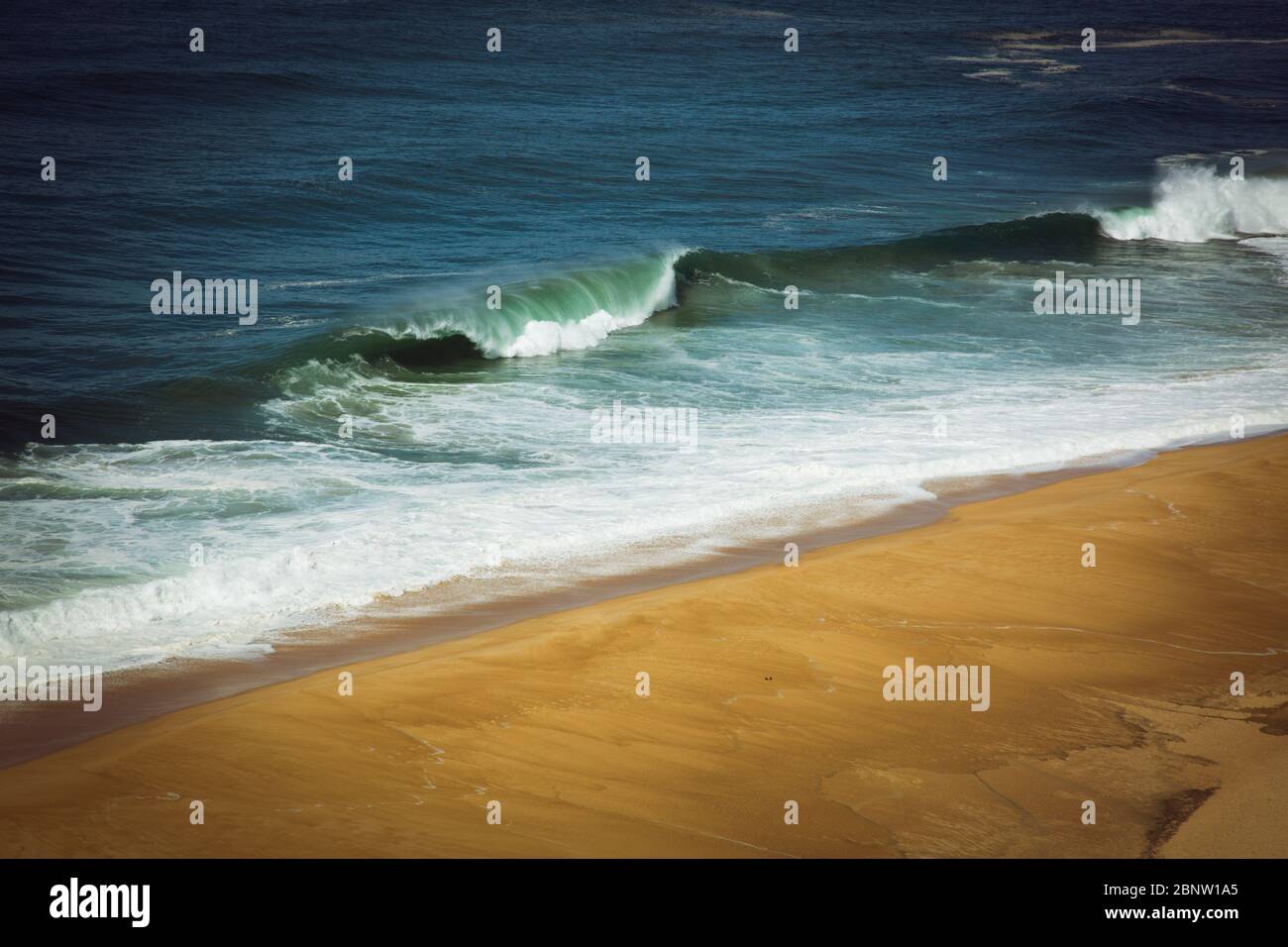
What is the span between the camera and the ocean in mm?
9320

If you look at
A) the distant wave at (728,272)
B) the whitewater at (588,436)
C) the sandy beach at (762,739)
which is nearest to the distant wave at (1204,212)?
the distant wave at (728,272)

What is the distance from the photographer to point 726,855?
4.75 m

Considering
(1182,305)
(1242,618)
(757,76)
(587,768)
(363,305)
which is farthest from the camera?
(757,76)

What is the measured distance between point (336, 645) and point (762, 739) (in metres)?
2.90

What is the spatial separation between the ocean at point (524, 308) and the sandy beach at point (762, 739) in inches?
56.7

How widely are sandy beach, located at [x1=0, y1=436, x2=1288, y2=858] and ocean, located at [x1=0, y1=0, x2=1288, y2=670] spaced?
144 centimetres

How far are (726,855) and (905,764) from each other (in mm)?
1294

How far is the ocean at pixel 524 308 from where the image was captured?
9320 mm

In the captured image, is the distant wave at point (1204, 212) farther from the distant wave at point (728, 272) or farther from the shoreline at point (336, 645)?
the shoreline at point (336, 645)

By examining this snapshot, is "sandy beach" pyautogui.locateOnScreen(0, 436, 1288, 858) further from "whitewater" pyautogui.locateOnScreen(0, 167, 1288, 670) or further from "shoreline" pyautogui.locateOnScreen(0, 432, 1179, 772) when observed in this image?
"whitewater" pyautogui.locateOnScreen(0, 167, 1288, 670)

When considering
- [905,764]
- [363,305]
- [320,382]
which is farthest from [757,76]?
[905,764]

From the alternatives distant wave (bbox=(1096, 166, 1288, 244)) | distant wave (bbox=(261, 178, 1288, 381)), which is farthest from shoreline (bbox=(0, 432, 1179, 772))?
distant wave (bbox=(1096, 166, 1288, 244))

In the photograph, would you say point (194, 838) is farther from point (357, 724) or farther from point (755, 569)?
point (755, 569)

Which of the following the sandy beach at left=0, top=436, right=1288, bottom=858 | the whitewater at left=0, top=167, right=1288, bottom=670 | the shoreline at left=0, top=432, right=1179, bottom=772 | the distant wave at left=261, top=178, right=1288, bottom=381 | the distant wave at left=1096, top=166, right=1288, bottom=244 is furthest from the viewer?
the distant wave at left=1096, top=166, right=1288, bottom=244
